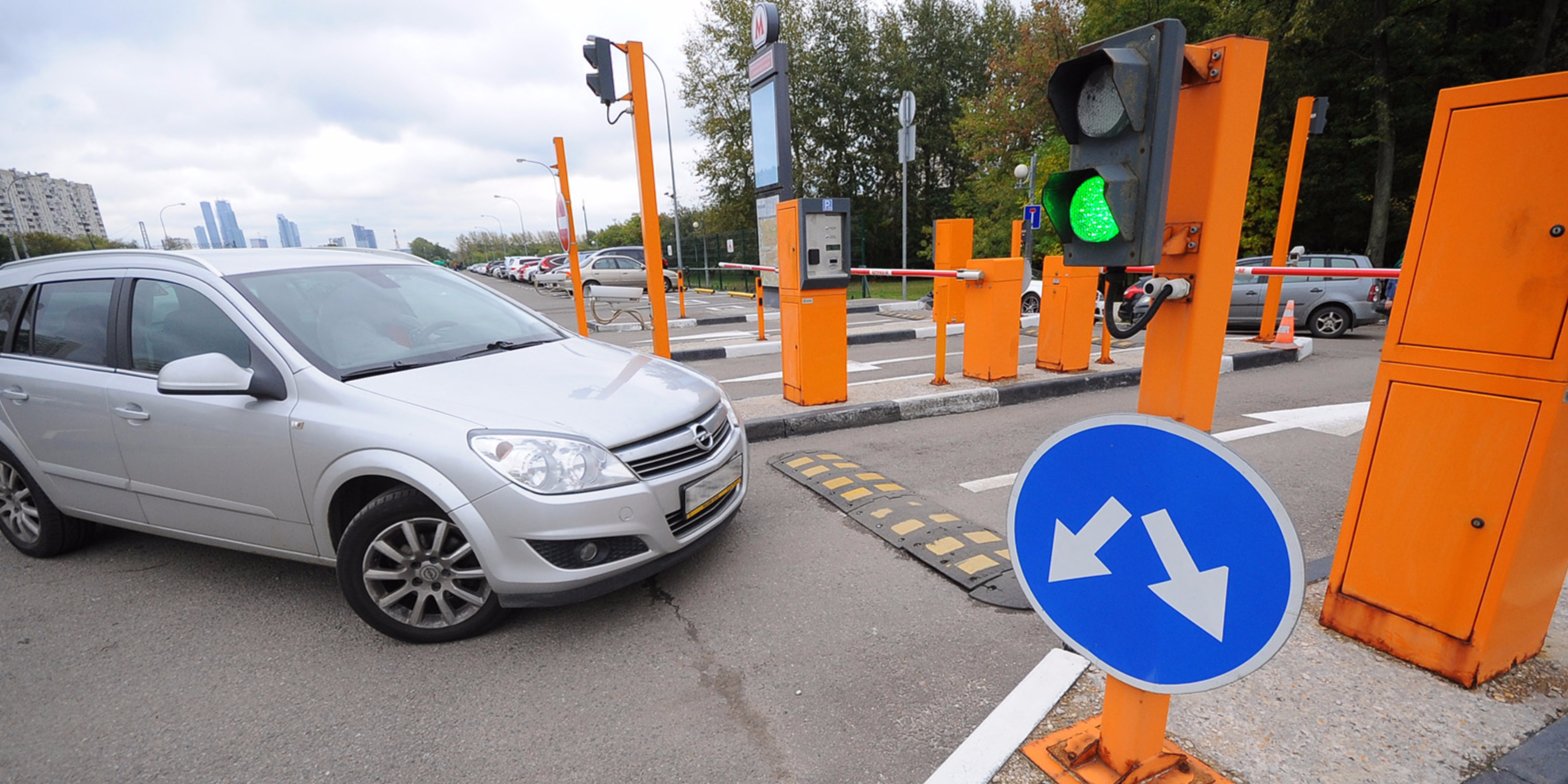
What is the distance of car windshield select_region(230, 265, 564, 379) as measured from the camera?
2994 millimetres

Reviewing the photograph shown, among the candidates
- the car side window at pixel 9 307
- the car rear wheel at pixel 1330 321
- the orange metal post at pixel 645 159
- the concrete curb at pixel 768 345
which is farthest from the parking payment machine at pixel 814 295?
the car rear wheel at pixel 1330 321

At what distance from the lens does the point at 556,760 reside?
2.15m

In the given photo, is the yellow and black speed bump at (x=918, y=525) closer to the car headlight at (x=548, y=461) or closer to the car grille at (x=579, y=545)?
the car grille at (x=579, y=545)

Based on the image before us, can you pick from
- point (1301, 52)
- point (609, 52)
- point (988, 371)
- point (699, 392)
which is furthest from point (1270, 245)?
point (699, 392)

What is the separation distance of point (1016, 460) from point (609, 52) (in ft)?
15.0

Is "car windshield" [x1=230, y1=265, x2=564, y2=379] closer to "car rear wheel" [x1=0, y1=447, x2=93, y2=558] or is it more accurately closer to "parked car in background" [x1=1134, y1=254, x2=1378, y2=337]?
"car rear wheel" [x1=0, y1=447, x2=93, y2=558]

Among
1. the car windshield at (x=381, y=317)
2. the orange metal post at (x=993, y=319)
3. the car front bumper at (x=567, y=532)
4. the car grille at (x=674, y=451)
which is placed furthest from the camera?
the orange metal post at (x=993, y=319)

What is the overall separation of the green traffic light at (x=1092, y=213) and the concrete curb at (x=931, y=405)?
400 centimetres

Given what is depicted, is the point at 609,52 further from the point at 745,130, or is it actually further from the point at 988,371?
the point at 745,130

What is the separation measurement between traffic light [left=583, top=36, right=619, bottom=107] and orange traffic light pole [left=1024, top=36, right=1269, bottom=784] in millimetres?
4970

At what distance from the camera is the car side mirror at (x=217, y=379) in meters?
2.70

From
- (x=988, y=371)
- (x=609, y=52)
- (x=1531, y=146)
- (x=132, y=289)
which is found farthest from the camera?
(x=988, y=371)

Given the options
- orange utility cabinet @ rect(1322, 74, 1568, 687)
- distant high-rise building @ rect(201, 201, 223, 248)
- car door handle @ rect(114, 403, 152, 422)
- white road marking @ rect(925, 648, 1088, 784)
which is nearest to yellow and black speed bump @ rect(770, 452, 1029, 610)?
white road marking @ rect(925, 648, 1088, 784)

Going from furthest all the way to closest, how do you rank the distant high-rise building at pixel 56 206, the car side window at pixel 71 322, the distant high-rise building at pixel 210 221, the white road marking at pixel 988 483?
the distant high-rise building at pixel 210 221 → the distant high-rise building at pixel 56 206 → the white road marking at pixel 988 483 → the car side window at pixel 71 322
